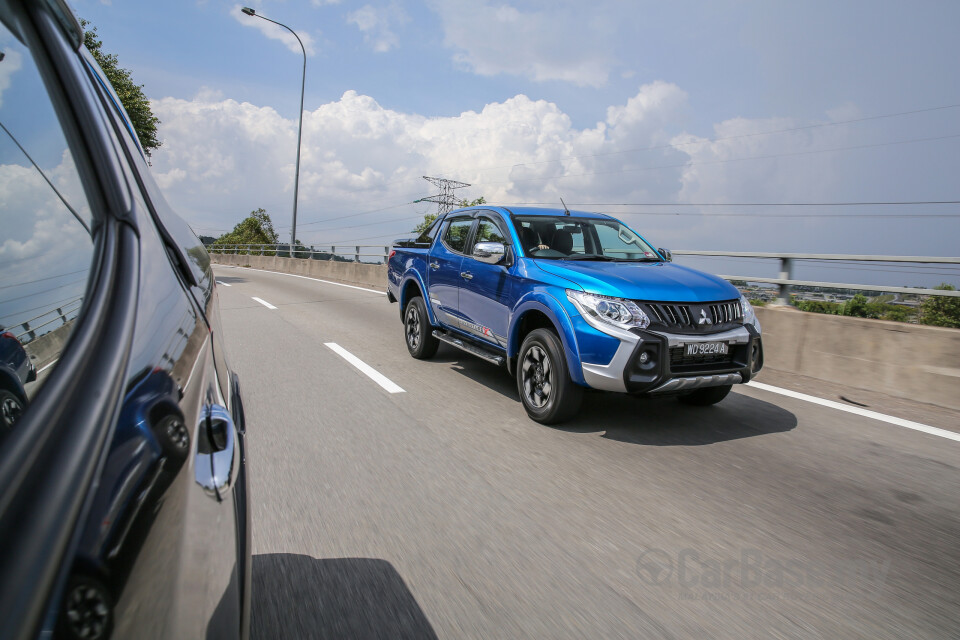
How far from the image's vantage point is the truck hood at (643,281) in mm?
4555

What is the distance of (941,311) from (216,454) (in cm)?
689

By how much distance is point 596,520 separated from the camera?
10.5ft

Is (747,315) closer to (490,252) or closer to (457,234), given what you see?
(490,252)

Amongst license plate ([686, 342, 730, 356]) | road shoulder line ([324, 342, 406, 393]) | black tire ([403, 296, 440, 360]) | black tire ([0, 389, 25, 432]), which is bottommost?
road shoulder line ([324, 342, 406, 393])

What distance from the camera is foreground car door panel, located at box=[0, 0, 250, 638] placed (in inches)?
28.1

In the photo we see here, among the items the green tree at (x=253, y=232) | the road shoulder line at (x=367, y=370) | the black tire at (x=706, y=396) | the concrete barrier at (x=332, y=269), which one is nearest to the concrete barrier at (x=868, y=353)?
the black tire at (x=706, y=396)

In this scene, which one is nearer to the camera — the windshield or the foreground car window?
the foreground car window

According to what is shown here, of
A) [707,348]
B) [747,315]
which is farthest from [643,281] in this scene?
[747,315]

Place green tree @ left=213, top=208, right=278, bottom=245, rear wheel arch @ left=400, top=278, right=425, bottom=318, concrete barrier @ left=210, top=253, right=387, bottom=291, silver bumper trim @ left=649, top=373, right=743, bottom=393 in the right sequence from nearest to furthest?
silver bumper trim @ left=649, top=373, right=743, bottom=393 < rear wheel arch @ left=400, top=278, right=425, bottom=318 < concrete barrier @ left=210, top=253, right=387, bottom=291 < green tree @ left=213, top=208, right=278, bottom=245

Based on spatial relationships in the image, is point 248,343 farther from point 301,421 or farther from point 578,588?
point 578,588

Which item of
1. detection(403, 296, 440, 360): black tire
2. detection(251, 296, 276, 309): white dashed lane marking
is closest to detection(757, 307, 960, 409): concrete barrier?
detection(403, 296, 440, 360): black tire

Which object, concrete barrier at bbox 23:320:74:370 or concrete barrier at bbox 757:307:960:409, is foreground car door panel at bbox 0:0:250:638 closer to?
concrete barrier at bbox 23:320:74:370

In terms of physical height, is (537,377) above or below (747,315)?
below

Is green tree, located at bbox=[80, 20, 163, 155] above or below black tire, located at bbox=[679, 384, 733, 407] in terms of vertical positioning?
above
